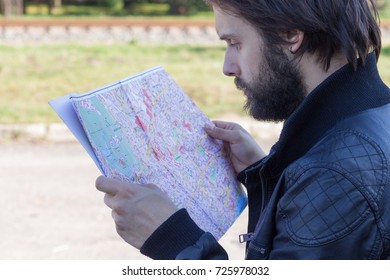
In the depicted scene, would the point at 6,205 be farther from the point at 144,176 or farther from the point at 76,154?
Result: the point at 144,176

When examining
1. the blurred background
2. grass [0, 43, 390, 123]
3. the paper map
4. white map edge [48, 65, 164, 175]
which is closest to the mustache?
the paper map

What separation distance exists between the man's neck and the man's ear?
0.03 m

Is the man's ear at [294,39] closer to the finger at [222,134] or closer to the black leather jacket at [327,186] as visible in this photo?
the black leather jacket at [327,186]

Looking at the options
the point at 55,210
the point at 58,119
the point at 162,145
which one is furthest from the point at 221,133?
the point at 58,119

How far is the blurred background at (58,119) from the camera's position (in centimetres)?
526

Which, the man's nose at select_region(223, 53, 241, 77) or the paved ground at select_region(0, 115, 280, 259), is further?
the paved ground at select_region(0, 115, 280, 259)

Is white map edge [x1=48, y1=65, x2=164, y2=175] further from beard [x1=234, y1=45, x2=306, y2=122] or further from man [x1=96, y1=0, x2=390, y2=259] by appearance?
beard [x1=234, y1=45, x2=306, y2=122]

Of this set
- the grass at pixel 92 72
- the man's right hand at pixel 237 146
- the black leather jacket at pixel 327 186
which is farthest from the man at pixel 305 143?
the grass at pixel 92 72

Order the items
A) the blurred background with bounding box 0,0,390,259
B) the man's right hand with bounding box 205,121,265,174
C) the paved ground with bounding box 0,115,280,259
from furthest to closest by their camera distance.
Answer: the blurred background with bounding box 0,0,390,259 < the paved ground with bounding box 0,115,280,259 < the man's right hand with bounding box 205,121,265,174

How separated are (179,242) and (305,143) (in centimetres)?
37

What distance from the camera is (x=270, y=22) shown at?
5.70ft

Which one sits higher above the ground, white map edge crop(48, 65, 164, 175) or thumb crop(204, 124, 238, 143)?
white map edge crop(48, 65, 164, 175)

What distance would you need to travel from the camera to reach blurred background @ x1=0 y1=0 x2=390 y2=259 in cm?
526

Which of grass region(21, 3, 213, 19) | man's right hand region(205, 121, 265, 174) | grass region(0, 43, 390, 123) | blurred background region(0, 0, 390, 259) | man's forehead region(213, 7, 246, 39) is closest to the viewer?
man's forehead region(213, 7, 246, 39)
